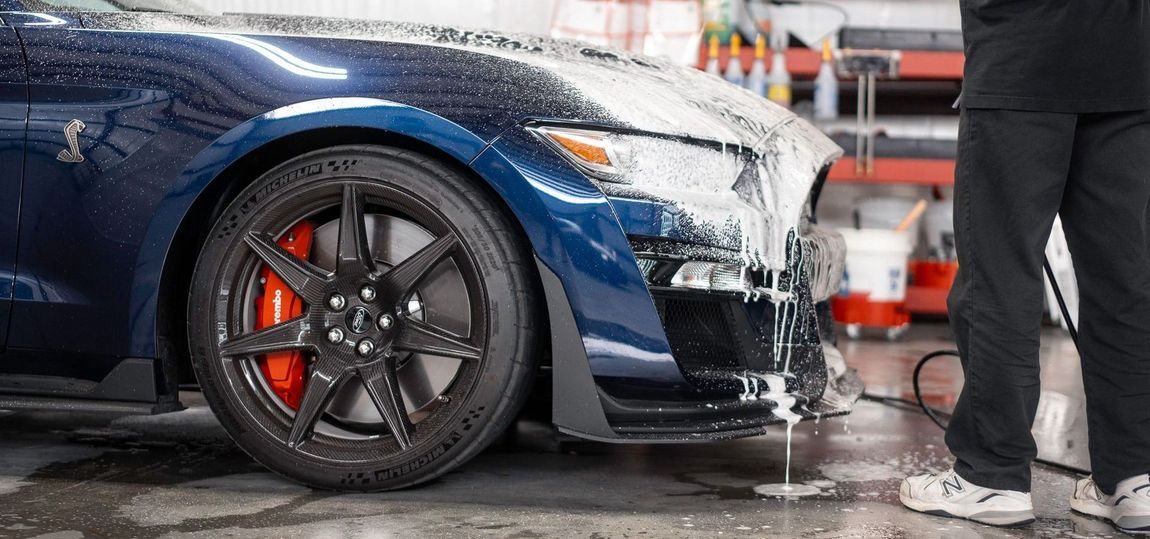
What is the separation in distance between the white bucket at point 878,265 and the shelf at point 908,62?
0.97 m

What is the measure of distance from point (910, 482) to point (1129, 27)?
905mm

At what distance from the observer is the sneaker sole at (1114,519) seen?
6.53ft

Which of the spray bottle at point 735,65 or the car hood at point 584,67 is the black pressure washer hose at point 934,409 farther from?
the spray bottle at point 735,65

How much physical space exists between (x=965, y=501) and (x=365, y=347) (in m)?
1.13

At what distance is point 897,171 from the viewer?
580 cm

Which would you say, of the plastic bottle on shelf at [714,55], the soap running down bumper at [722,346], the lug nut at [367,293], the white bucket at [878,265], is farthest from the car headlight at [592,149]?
the plastic bottle on shelf at [714,55]

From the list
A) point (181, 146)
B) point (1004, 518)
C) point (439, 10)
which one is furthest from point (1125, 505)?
point (439, 10)

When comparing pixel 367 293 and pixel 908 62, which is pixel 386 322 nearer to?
pixel 367 293

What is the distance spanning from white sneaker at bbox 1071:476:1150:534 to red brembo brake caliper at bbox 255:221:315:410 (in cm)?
152

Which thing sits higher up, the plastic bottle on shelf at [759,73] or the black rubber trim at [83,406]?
the plastic bottle on shelf at [759,73]

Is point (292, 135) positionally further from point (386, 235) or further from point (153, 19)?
point (153, 19)

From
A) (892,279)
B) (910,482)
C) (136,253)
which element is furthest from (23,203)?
(892,279)

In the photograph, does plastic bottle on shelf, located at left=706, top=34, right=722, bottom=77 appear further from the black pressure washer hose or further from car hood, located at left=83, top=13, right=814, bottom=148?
car hood, located at left=83, top=13, right=814, bottom=148

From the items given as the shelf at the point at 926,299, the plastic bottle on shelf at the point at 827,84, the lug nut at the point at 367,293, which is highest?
the plastic bottle on shelf at the point at 827,84
